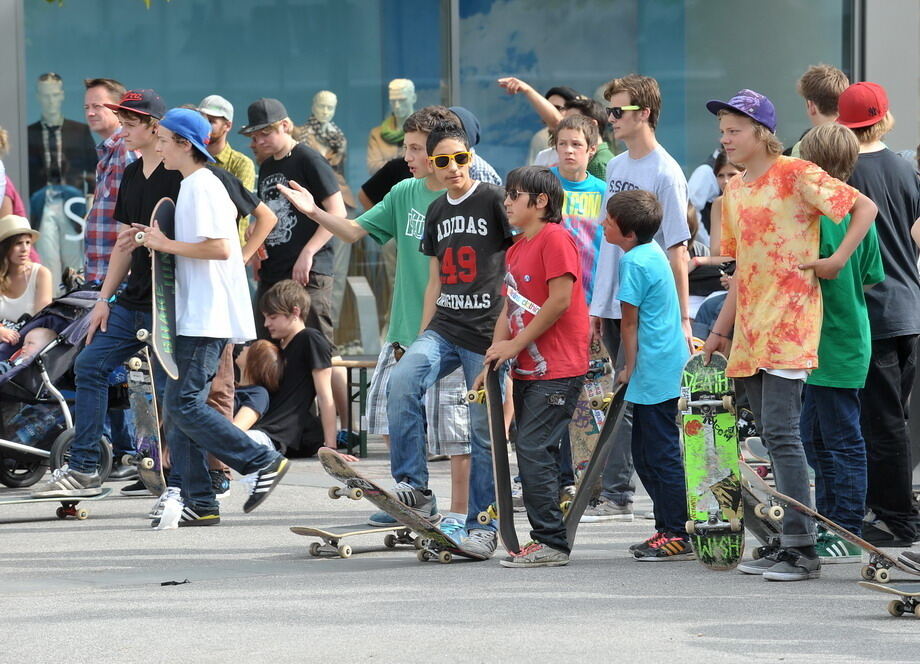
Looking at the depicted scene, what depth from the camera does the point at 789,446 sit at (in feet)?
18.9

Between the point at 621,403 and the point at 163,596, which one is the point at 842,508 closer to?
the point at 621,403

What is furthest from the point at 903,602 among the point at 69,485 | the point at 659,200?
the point at 69,485

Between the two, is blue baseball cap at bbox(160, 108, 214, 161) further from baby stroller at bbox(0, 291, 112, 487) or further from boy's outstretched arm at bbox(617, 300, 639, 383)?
boy's outstretched arm at bbox(617, 300, 639, 383)

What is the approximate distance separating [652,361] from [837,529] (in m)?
1.27

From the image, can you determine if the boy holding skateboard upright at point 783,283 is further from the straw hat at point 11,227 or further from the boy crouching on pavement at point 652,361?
the straw hat at point 11,227

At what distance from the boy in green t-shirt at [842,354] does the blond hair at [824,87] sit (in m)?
0.78

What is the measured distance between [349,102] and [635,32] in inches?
104

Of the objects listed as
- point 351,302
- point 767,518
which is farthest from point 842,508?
point 351,302

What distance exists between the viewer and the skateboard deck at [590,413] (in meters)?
7.53

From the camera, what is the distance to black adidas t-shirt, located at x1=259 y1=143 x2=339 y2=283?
10.2 meters

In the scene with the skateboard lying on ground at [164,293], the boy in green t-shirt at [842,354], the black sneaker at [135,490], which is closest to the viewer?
the boy in green t-shirt at [842,354]

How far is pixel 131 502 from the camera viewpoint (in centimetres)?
856

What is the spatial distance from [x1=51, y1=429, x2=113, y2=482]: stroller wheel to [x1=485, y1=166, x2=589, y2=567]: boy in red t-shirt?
117 inches

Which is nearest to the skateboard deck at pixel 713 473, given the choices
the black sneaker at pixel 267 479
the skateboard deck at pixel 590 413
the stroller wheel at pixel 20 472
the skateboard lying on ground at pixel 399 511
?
the skateboard lying on ground at pixel 399 511
